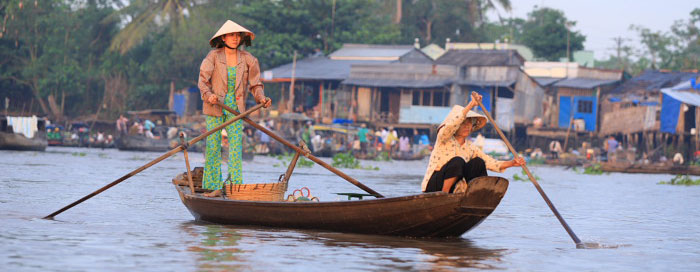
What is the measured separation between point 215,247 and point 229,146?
6.20ft

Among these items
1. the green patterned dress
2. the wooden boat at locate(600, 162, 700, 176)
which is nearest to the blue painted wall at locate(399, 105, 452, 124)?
the wooden boat at locate(600, 162, 700, 176)

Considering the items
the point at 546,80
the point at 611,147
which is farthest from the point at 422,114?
the point at 546,80

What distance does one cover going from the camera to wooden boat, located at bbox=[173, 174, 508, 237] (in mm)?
7008

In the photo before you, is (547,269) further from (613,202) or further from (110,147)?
(110,147)

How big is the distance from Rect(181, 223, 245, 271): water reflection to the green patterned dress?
541 millimetres

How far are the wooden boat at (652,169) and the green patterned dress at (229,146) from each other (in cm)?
1788

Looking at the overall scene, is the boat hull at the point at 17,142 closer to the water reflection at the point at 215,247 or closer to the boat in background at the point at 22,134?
the boat in background at the point at 22,134

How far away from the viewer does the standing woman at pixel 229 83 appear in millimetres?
Answer: 8344

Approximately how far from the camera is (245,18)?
41406mm

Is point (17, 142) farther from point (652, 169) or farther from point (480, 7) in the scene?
point (480, 7)

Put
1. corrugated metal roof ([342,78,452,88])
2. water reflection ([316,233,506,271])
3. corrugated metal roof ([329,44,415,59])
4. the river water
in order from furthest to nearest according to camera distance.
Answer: corrugated metal roof ([329,44,415,59]) < corrugated metal roof ([342,78,452,88]) < water reflection ([316,233,506,271]) < the river water

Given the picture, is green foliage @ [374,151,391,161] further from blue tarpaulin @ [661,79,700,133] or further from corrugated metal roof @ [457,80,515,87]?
blue tarpaulin @ [661,79,700,133]

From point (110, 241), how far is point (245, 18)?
35023mm

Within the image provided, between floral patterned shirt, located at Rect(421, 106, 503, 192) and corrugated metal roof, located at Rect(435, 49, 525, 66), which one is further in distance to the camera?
corrugated metal roof, located at Rect(435, 49, 525, 66)
